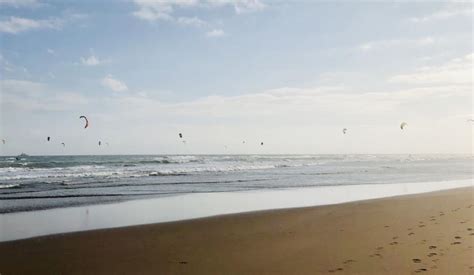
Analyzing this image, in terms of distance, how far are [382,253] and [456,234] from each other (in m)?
2.02

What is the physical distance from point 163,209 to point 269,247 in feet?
19.8

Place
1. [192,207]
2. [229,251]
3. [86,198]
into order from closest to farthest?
1. [229,251]
2. [192,207]
3. [86,198]

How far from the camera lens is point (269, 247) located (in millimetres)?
7375

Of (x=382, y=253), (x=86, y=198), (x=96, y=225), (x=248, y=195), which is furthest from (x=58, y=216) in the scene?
(x=382, y=253)

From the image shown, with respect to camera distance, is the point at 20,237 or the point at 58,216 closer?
the point at 20,237

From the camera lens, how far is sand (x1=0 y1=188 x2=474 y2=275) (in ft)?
20.0

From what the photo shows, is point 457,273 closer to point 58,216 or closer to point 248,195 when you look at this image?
point 58,216

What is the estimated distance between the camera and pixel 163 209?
12.7m

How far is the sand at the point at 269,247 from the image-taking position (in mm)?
6109

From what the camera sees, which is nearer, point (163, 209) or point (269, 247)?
point (269, 247)

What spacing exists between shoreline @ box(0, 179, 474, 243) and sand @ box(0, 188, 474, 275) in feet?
3.12

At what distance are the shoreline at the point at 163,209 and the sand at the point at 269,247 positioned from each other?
37.4 inches

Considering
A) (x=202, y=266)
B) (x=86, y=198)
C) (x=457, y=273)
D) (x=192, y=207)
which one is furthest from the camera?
(x=86, y=198)

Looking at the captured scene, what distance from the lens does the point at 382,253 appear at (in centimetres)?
663
